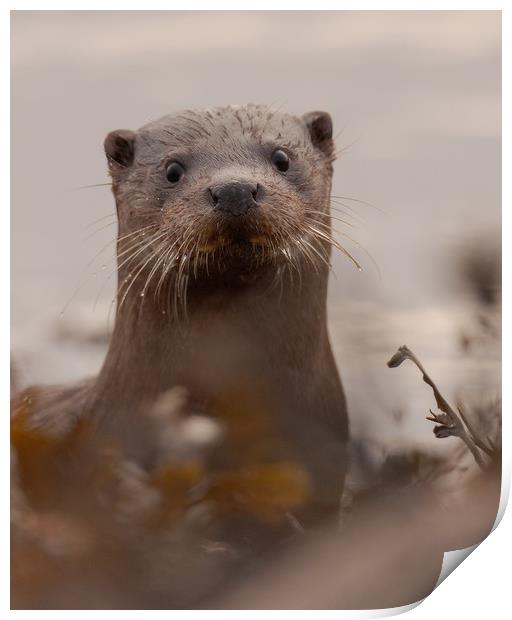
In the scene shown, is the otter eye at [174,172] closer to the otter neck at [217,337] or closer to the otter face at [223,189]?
the otter face at [223,189]

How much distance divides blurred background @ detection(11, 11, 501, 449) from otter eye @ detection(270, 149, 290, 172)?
138 mm

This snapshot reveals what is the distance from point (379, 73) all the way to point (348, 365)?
34.0 inches

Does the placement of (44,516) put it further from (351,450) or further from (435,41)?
(435,41)

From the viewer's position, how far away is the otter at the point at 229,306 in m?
3.24

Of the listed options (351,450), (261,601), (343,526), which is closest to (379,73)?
(351,450)

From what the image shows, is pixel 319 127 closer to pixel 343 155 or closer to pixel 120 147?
pixel 343 155

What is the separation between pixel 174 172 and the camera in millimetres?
3291

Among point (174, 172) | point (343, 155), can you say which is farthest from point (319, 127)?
point (174, 172)

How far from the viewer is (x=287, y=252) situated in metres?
3.22

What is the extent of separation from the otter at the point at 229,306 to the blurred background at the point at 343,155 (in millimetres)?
57

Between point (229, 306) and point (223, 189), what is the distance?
427 millimetres

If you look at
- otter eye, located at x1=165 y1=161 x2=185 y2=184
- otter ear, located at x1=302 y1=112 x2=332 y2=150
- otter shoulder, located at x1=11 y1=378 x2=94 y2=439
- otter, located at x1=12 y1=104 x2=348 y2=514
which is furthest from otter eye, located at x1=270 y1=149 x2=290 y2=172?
otter shoulder, located at x1=11 y1=378 x2=94 y2=439

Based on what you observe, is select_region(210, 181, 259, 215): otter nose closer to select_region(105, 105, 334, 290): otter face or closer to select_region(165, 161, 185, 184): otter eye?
select_region(105, 105, 334, 290): otter face

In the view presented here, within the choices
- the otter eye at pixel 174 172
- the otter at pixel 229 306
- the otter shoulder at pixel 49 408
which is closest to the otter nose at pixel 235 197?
the otter at pixel 229 306
